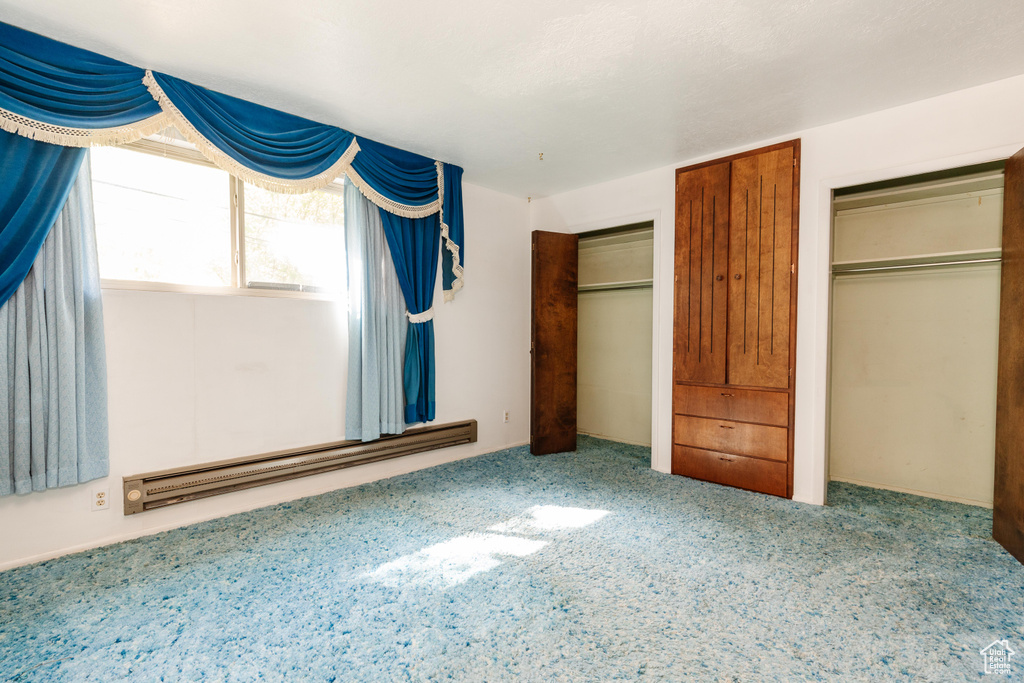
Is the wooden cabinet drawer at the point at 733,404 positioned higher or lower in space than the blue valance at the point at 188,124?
lower

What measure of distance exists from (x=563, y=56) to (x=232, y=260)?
2.26 metres

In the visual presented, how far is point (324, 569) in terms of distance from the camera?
2176mm

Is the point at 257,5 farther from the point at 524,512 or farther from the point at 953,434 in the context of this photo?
the point at 953,434

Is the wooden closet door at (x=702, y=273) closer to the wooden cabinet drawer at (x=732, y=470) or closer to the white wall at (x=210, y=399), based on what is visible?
the wooden cabinet drawer at (x=732, y=470)

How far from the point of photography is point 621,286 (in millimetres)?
4680

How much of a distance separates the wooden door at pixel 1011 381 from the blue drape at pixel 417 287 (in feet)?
11.4

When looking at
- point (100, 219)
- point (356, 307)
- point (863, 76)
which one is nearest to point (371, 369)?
point (356, 307)

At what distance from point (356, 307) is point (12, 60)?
6.44 feet

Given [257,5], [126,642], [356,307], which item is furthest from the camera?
[356,307]

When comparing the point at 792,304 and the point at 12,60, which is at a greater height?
the point at 12,60

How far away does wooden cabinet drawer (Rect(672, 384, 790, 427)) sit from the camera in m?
3.17

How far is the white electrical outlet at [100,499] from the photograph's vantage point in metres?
2.40

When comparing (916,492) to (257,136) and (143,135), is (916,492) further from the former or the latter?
(143,135)

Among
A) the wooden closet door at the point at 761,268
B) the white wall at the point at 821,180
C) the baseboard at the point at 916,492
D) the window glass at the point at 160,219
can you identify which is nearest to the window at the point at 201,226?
the window glass at the point at 160,219
